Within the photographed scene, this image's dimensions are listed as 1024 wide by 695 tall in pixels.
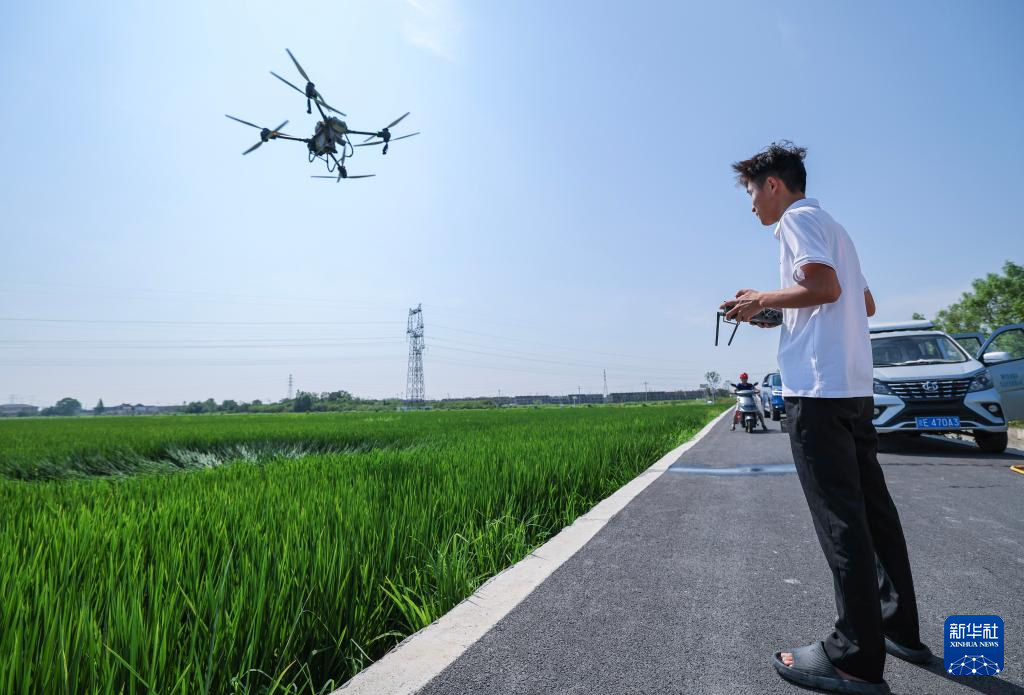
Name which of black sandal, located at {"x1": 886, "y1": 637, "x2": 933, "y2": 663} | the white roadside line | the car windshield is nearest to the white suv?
the car windshield

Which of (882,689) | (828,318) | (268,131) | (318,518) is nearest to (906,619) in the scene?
(882,689)

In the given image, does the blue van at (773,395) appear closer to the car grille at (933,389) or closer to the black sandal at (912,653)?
the car grille at (933,389)

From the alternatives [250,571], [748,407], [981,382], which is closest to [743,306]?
[250,571]

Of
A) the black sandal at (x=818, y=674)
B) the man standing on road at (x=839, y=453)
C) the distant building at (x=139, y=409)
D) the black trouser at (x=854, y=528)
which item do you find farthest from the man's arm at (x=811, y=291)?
the distant building at (x=139, y=409)

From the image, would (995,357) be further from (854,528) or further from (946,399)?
(854,528)

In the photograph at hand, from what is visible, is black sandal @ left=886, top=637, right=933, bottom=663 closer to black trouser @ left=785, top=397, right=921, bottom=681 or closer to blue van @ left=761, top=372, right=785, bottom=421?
black trouser @ left=785, top=397, right=921, bottom=681
